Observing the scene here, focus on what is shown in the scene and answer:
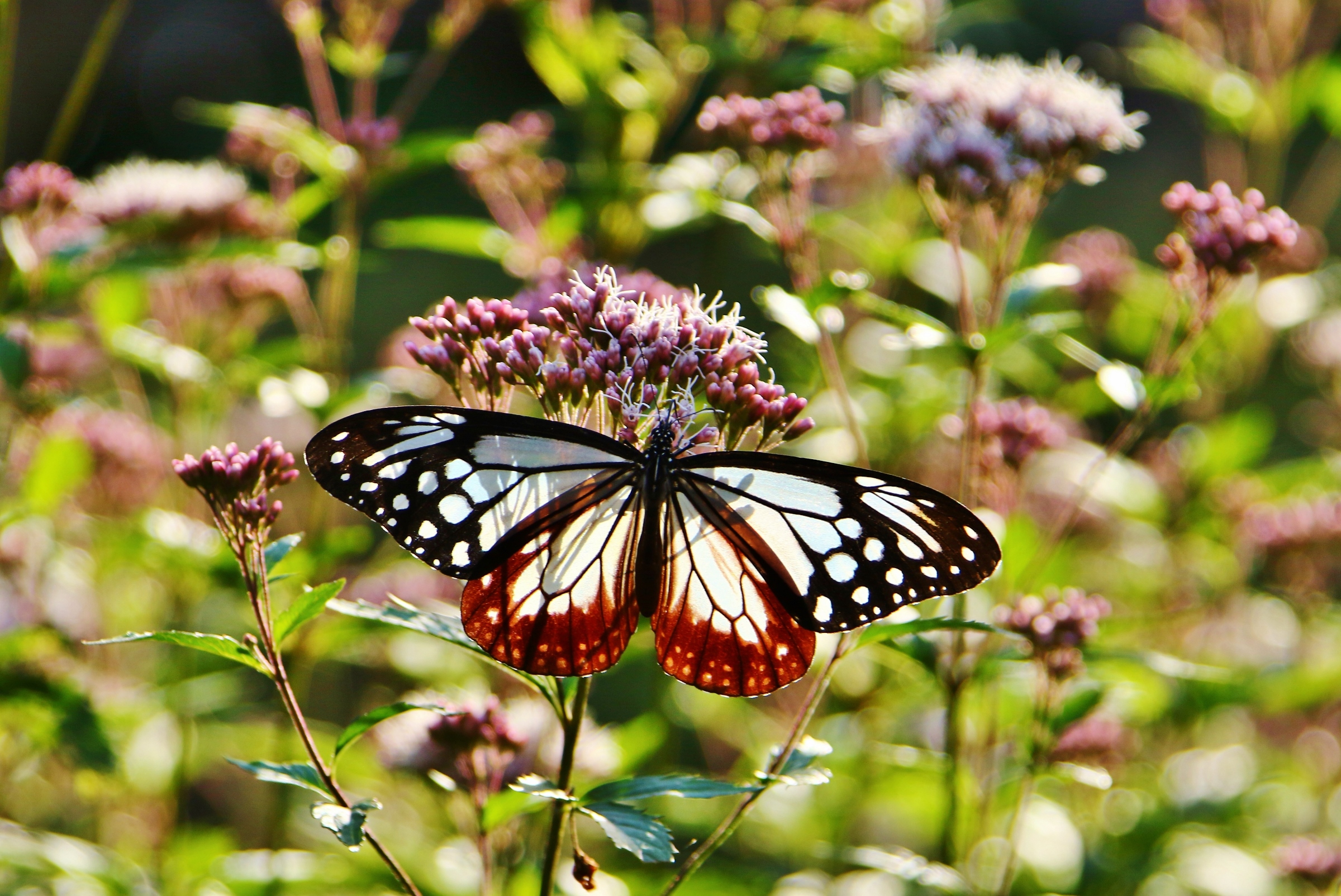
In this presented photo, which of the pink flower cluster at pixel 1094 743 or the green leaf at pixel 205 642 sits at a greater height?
the pink flower cluster at pixel 1094 743

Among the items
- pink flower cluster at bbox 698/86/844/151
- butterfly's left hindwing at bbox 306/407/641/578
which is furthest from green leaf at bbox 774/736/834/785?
pink flower cluster at bbox 698/86/844/151

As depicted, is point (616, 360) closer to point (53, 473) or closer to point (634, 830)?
point (634, 830)

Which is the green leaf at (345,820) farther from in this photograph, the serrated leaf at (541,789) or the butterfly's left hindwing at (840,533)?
the butterfly's left hindwing at (840,533)

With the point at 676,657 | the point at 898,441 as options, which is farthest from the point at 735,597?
the point at 898,441

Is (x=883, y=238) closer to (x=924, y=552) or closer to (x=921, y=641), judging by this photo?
(x=921, y=641)

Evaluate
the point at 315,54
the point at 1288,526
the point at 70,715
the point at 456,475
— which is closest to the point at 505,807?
the point at 456,475

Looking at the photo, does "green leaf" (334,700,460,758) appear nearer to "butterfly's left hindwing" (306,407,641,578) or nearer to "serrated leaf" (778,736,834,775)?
"butterfly's left hindwing" (306,407,641,578)

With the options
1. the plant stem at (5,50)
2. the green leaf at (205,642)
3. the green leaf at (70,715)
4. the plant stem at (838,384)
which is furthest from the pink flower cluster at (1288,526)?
the plant stem at (5,50)
